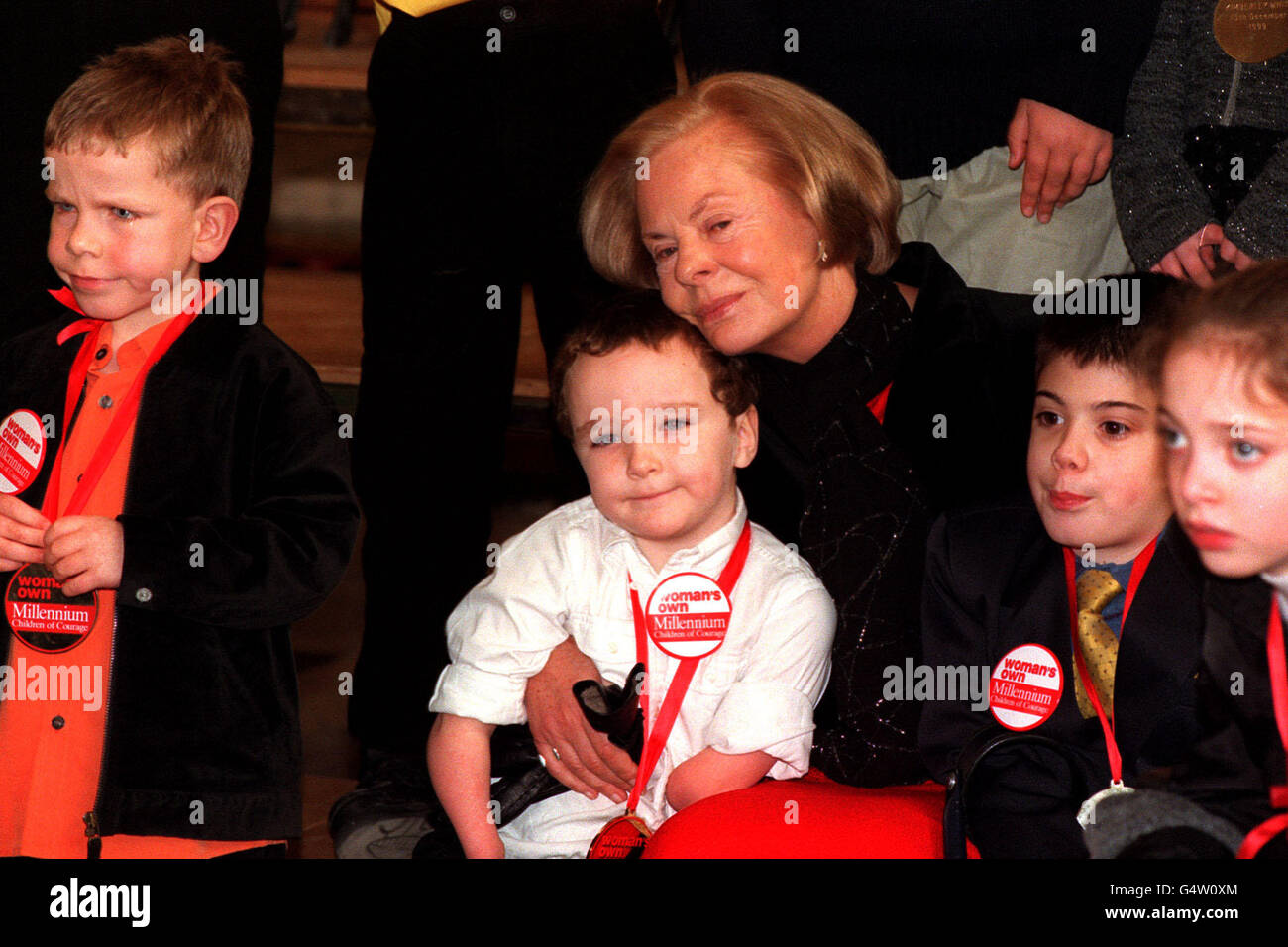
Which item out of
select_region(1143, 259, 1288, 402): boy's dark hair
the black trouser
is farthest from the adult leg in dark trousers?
select_region(1143, 259, 1288, 402): boy's dark hair

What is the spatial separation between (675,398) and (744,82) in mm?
536

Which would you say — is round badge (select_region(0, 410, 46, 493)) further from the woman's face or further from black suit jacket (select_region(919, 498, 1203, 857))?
black suit jacket (select_region(919, 498, 1203, 857))

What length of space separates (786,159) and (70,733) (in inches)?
48.1

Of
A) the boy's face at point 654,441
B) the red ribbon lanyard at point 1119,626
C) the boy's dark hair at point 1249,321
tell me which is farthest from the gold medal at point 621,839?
the boy's dark hair at point 1249,321

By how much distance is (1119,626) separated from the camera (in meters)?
1.79

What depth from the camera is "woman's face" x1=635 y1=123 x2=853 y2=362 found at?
78.7 inches

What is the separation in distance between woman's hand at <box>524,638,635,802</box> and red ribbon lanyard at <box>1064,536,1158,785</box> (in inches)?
22.7

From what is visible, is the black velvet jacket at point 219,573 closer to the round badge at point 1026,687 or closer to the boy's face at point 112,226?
the boy's face at point 112,226

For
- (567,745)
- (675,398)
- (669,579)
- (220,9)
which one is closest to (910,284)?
(675,398)

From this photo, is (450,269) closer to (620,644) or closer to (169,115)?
(169,115)

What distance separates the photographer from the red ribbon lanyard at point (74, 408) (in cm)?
180

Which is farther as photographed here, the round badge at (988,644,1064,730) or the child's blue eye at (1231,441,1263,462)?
the round badge at (988,644,1064,730)

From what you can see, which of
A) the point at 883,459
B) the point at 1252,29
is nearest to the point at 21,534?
the point at 883,459

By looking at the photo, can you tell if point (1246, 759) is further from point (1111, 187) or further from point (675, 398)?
point (1111, 187)
